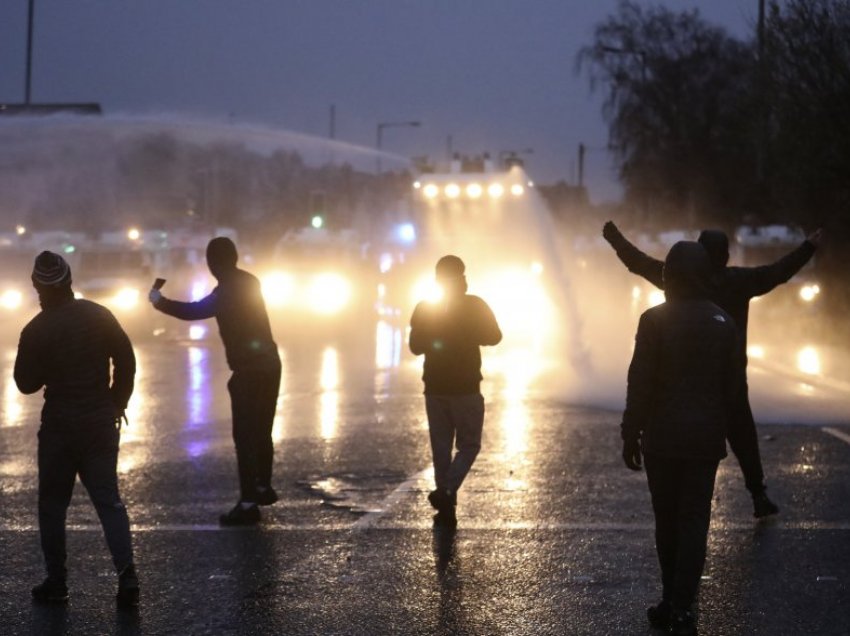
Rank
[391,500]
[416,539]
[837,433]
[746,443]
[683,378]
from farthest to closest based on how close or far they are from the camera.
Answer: [837,433], [391,500], [746,443], [416,539], [683,378]

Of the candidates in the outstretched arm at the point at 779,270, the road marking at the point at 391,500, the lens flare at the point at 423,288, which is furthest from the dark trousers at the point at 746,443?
the lens flare at the point at 423,288

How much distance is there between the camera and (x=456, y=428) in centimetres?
937

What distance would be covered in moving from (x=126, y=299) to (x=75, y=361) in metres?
24.5

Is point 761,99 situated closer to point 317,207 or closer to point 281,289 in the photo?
point 317,207

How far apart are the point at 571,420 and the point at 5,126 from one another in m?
7.34

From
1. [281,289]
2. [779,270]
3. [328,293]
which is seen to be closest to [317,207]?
[281,289]

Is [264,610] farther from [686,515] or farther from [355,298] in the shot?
[355,298]

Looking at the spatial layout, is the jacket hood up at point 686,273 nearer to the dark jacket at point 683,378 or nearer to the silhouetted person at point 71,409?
the dark jacket at point 683,378

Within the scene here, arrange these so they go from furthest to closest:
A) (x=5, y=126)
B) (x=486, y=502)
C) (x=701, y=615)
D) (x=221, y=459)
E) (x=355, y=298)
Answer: (x=355, y=298) < (x=5, y=126) < (x=221, y=459) < (x=486, y=502) < (x=701, y=615)

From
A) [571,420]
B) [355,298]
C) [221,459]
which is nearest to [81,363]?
[221,459]

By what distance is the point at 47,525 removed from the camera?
7.19m

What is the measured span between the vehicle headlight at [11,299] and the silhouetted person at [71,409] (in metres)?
30.8

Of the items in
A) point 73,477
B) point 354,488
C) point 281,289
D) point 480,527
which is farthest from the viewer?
point 281,289

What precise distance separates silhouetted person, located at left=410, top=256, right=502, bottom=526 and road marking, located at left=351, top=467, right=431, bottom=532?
1.47ft
